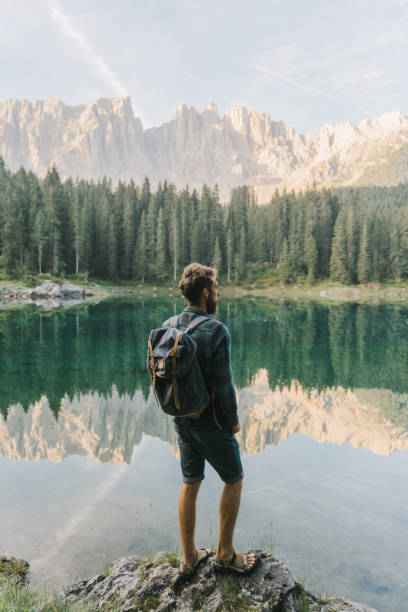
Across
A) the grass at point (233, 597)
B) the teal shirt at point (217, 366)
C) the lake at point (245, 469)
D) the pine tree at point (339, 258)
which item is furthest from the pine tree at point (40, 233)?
the grass at point (233, 597)

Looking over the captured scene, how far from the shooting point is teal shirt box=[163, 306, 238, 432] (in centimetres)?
421

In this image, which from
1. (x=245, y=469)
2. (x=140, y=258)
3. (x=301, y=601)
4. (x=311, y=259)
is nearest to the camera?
(x=301, y=601)

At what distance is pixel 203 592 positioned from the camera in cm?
431

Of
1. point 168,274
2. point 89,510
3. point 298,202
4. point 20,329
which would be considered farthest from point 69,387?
point 298,202

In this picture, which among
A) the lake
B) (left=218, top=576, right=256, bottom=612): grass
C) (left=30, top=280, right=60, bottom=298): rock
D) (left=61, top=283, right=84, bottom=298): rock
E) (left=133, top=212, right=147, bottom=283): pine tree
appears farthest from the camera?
(left=133, top=212, right=147, bottom=283): pine tree

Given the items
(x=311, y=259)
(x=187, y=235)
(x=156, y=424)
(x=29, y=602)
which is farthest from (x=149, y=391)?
(x=187, y=235)

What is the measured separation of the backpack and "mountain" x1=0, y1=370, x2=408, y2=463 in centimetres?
649

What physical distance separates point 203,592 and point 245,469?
5325mm

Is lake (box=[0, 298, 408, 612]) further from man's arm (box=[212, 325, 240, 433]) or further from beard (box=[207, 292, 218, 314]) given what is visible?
beard (box=[207, 292, 218, 314])

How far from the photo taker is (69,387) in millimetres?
16109

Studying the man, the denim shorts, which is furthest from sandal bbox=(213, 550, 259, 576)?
the denim shorts

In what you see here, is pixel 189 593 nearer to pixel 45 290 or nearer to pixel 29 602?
pixel 29 602

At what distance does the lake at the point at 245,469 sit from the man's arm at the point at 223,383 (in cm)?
302

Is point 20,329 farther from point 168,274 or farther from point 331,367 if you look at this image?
point 168,274
